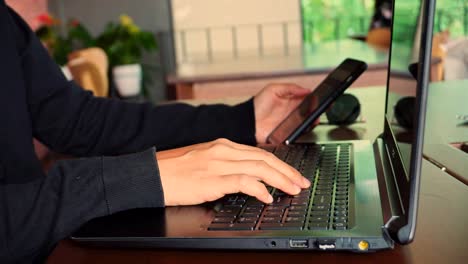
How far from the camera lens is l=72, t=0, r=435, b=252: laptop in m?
0.58

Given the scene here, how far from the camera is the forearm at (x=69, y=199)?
716 mm

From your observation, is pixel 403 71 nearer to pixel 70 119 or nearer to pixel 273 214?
pixel 273 214

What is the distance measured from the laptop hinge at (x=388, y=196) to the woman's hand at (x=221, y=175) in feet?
0.30

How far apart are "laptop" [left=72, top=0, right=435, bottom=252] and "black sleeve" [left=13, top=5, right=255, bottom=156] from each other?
37 cm

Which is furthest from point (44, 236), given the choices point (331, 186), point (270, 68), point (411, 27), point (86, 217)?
point (270, 68)

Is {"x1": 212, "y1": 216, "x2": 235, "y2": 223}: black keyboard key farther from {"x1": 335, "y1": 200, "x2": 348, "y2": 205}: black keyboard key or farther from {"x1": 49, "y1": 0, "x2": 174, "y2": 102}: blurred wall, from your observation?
{"x1": 49, "y1": 0, "x2": 174, "y2": 102}: blurred wall

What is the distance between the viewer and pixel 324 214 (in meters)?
0.67

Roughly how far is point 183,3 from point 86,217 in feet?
18.9

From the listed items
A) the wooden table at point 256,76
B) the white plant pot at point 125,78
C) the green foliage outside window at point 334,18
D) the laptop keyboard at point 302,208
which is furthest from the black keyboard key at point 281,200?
the green foliage outside window at point 334,18

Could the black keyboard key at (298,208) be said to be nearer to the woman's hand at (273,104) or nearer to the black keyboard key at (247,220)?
the black keyboard key at (247,220)

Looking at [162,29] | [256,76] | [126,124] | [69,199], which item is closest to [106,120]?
[126,124]

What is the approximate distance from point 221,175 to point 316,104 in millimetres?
447

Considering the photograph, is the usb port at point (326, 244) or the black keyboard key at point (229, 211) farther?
the black keyboard key at point (229, 211)

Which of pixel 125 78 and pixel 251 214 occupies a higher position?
pixel 251 214
